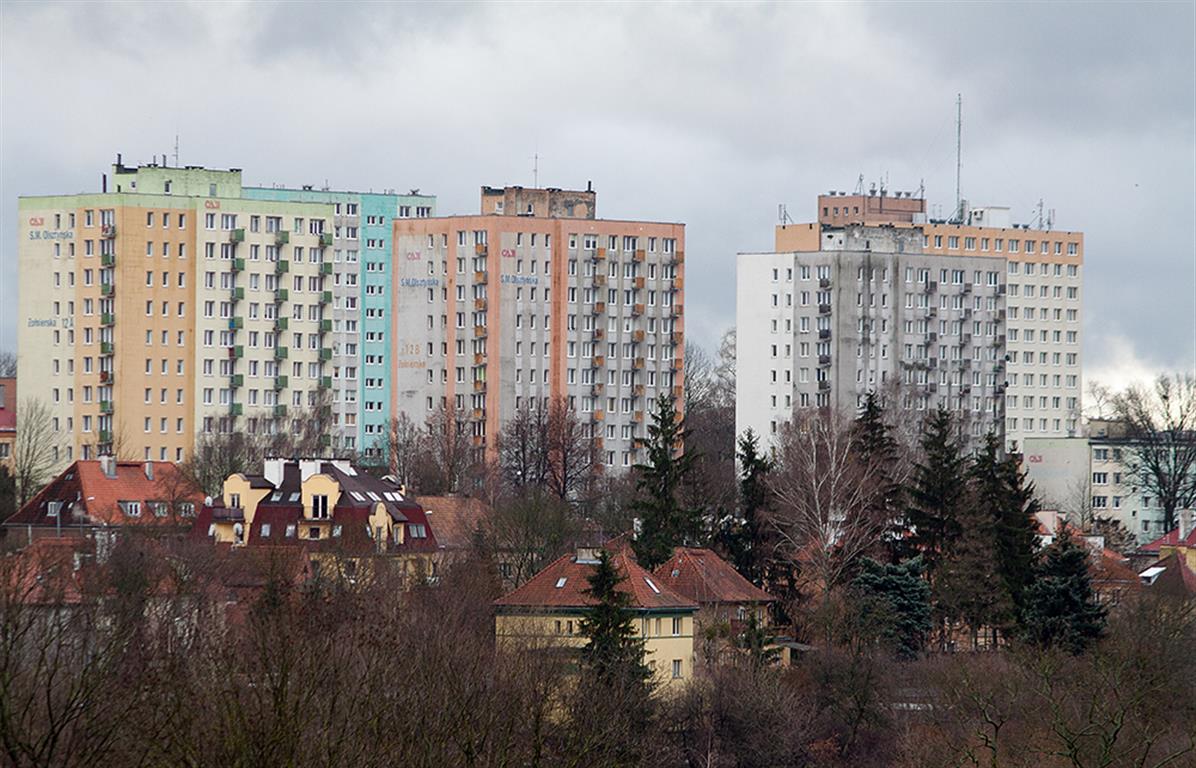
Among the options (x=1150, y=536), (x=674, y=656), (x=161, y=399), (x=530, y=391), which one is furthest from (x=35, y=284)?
(x=674, y=656)

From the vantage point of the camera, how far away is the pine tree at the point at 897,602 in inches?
3164

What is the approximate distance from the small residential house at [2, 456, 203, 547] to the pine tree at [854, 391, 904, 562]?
26158 mm

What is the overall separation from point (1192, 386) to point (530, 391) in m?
39.2

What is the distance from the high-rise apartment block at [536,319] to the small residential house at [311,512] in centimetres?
4695

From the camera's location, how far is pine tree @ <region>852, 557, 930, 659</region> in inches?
3164

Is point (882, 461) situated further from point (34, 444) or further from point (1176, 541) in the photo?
point (34, 444)

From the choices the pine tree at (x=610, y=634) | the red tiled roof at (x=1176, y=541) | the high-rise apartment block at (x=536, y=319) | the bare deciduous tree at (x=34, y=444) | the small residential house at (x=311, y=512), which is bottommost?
→ the pine tree at (x=610, y=634)

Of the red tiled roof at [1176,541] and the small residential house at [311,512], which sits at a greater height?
the small residential house at [311,512]

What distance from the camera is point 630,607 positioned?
73875 millimetres

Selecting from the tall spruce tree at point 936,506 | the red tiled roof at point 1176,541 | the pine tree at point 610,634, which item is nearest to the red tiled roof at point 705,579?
the tall spruce tree at point 936,506

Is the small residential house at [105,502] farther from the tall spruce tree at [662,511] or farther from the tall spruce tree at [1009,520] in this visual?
the tall spruce tree at [1009,520]

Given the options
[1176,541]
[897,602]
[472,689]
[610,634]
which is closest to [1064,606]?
[897,602]

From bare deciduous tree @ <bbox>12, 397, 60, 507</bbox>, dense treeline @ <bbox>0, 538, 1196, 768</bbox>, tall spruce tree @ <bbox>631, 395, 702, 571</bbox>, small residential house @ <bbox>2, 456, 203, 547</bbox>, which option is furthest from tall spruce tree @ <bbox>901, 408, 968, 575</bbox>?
bare deciduous tree @ <bbox>12, 397, 60, 507</bbox>

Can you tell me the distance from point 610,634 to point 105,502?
39.6 m
